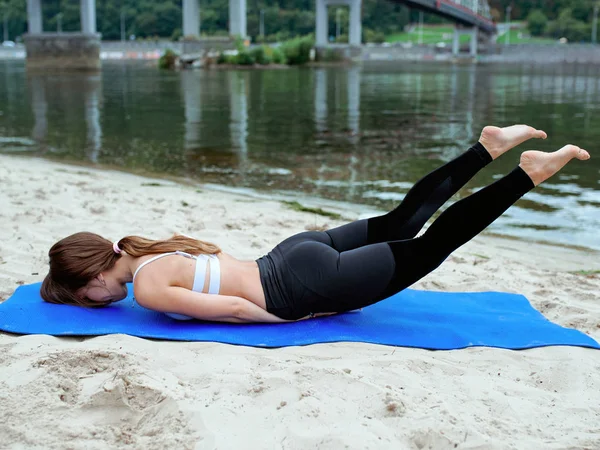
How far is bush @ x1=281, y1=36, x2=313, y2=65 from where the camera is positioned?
5097 cm

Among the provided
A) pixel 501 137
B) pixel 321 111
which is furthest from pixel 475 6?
pixel 501 137

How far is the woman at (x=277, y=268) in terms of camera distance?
2.65m

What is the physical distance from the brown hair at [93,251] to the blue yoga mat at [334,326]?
0.58ft

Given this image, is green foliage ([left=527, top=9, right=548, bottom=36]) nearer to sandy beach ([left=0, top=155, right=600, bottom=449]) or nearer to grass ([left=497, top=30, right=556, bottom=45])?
grass ([left=497, top=30, right=556, bottom=45])

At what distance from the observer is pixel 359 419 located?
199cm

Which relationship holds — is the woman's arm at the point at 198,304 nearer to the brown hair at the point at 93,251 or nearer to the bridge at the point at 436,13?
the brown hair at the point at 93,251

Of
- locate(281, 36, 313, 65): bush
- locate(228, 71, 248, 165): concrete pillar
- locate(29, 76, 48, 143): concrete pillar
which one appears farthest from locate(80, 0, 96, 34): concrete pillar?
locate(228, 71, 248, 165): concrete pillar

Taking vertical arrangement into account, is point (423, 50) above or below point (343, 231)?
above

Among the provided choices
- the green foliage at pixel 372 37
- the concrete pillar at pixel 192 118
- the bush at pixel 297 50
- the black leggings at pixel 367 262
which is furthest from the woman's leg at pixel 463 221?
the green foliage at pixel 372 37

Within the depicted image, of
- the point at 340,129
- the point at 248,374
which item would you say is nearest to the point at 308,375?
the point at 248,374

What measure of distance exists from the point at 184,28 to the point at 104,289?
5588 cm

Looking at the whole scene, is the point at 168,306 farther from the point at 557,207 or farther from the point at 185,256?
the point at 557,207

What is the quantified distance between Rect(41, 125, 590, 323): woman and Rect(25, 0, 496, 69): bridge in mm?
44438

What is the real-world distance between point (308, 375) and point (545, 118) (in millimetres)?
11940
